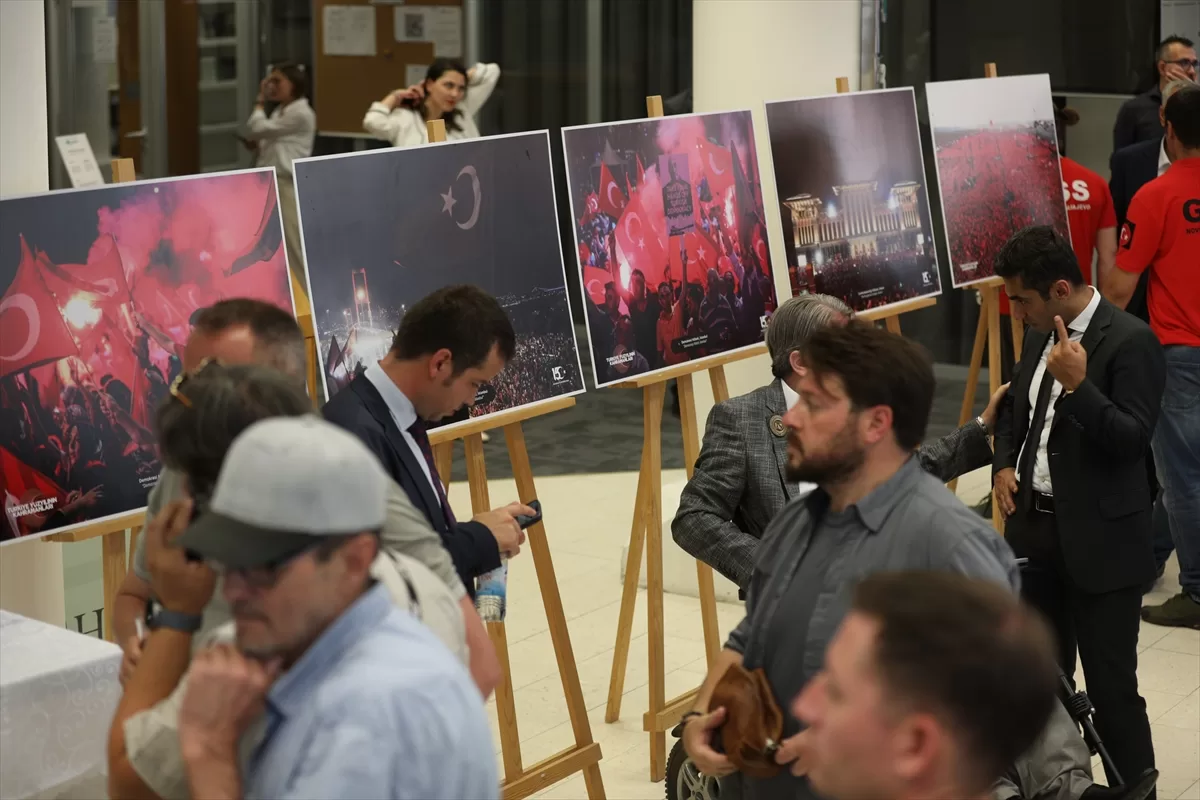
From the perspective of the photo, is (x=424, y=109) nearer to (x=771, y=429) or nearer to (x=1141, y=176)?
(x=1141, y=176)

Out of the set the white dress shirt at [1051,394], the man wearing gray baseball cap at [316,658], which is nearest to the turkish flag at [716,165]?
the white dress shirt at [1051,394]

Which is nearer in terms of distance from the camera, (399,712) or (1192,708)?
(399,712)

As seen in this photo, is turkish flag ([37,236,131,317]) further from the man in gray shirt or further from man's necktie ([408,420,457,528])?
the man in gray shirt

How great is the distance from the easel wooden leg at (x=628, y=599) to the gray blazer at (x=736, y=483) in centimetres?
98

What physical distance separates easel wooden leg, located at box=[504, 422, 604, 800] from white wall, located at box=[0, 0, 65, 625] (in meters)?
1.25

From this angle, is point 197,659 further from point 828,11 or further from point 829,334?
point 828,11

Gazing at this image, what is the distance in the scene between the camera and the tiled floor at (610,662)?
4.98 metres

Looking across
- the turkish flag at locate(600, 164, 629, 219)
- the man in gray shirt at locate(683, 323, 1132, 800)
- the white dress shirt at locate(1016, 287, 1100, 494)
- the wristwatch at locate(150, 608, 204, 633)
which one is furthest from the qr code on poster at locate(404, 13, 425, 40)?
the wristwatch at locate(150, 608, 204, 633)

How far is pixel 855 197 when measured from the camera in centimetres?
598

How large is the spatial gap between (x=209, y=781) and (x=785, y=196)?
4.17 meters

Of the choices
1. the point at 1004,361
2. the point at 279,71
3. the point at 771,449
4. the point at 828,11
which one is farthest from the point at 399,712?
the point at 279,71

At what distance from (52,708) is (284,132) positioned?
6.63 m

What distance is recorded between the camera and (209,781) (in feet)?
5.77

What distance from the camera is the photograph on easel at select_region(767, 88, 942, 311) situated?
18.5ft
